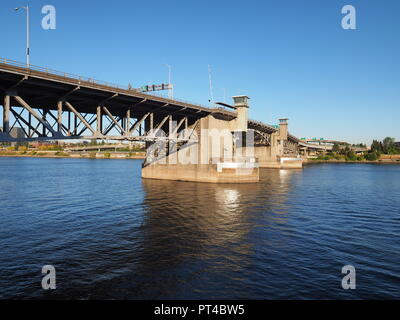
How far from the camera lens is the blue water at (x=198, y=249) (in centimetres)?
1251

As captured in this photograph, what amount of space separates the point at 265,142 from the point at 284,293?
94.9 m

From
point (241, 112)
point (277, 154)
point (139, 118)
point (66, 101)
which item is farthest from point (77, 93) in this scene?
point (277, 154)

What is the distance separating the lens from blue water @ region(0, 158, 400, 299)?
41.0 feet

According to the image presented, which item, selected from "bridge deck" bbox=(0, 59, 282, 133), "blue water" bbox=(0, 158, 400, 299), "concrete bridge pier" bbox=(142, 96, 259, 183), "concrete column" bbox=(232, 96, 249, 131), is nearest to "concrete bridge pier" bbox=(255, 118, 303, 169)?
"concrete column" bbox=(232, 96, 249, 131)

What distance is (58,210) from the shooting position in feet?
95.9

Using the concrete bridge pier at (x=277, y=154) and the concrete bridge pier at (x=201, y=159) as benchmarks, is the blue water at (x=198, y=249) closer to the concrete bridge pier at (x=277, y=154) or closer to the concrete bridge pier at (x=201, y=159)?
the concrete bridge pier at (x=201, y=159)

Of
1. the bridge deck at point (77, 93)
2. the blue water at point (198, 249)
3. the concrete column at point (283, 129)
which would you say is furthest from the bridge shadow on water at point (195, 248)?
the concrete column at point (283, 129)

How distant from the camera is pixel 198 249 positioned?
17.8 metres

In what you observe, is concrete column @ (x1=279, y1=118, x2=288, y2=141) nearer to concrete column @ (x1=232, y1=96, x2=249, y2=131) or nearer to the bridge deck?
concrete column @ (x1=232, y1=96, x2=249, y2=131)

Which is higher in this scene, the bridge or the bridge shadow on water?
the bridge

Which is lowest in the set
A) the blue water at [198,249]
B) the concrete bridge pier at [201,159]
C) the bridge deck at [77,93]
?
the blue water at [198,249]

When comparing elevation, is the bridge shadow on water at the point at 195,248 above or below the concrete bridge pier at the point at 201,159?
below

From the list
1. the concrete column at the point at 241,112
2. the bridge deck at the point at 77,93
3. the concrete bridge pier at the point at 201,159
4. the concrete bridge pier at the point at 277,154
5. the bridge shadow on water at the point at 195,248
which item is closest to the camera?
the bridge shadow on water at the point at 195,248
